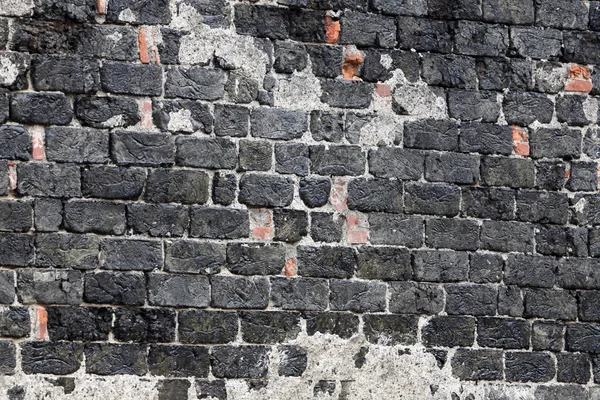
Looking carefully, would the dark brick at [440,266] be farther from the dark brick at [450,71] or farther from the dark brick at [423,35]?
the dark brick at [423,35]

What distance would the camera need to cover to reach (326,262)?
15.5 feet

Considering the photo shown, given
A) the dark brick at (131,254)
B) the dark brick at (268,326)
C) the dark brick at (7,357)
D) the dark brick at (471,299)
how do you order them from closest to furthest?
the dark brick at (7,357)
the dark brick at (131,254)
the dark brick at (268,326)
the dark brick at (471,299)

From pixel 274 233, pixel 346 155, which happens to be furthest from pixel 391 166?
pixel 274 233

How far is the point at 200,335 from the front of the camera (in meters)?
4.61

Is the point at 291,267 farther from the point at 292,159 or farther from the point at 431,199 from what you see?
the point at 431,199

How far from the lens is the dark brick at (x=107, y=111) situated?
4.55 meters

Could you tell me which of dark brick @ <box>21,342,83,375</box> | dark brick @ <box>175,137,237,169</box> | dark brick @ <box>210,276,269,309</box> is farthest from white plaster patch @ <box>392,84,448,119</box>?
dark brick @ <box>21,342,83,375</box>

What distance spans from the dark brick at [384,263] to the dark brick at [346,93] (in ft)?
2.28

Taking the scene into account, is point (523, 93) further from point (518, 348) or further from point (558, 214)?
point (518, 348)

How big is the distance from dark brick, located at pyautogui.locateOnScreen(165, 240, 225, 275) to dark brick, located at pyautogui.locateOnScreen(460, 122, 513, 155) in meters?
1.30

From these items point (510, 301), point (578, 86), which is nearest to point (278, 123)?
point (510, 301)

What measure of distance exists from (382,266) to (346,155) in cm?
56

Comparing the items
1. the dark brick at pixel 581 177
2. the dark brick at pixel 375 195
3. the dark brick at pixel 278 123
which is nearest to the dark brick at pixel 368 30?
the dark brick at pixel 278 123

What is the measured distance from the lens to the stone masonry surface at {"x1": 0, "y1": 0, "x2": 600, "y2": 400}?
4.51m
